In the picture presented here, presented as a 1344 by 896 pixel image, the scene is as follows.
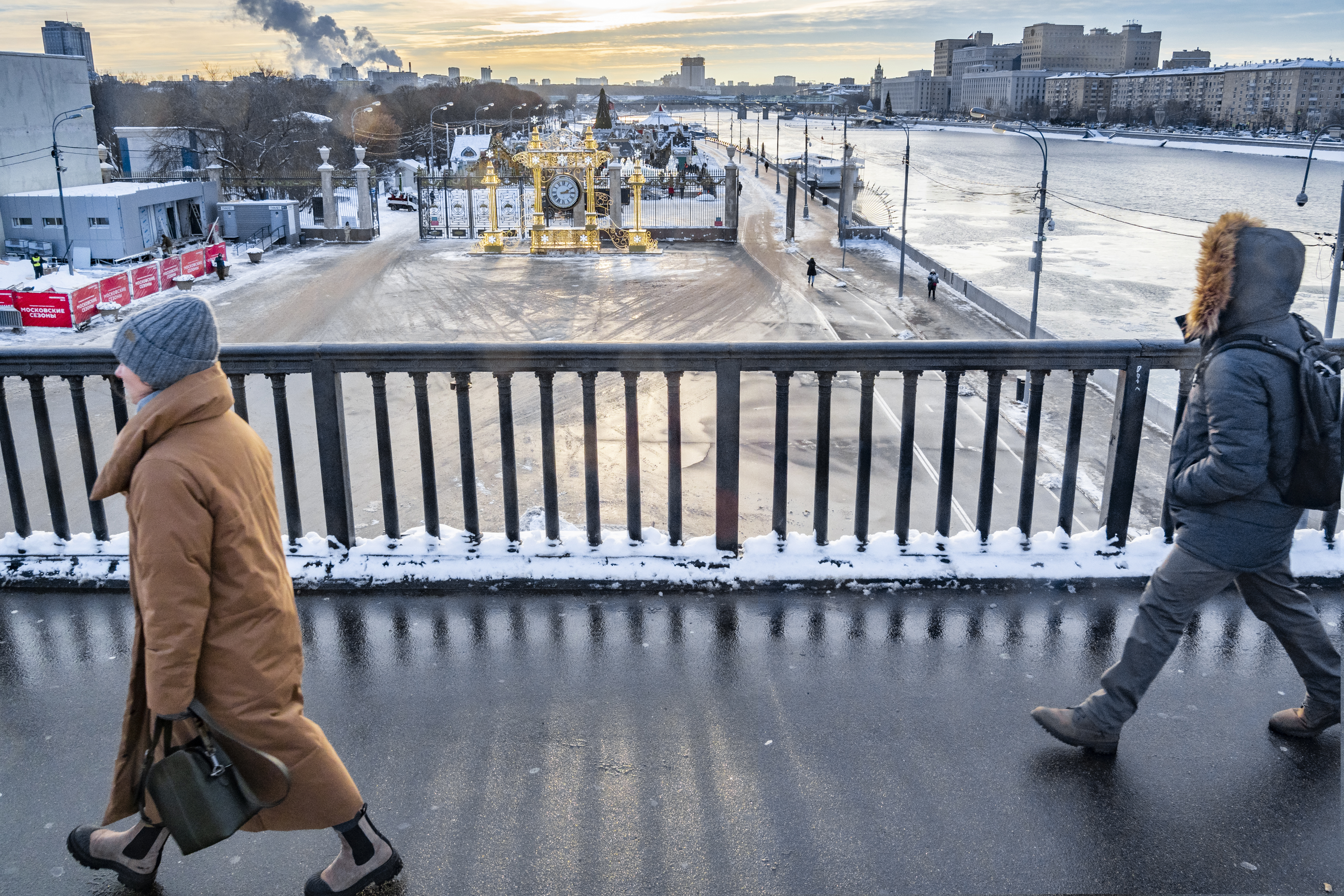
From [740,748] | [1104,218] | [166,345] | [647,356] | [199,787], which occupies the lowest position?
[1104,218]

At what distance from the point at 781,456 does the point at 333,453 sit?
6.71 ft

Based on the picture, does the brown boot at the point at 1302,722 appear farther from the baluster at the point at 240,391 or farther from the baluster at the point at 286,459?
the baluster at the point at 240,391

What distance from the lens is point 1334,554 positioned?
4.54 metres

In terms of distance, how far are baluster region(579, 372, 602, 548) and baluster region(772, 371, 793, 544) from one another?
81cm

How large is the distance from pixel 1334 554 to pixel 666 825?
138 inches

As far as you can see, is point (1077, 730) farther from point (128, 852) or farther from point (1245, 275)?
point (128, 852)

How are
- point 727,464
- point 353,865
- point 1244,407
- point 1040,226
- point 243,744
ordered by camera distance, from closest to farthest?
1. point 243,744
2. point 353,865
3. point 1244,407
4. point 727,464
5. point 1040,226

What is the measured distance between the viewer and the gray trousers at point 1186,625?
3055 millimetres

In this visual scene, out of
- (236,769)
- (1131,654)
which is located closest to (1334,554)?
(1131,654)

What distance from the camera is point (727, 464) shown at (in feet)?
15.2

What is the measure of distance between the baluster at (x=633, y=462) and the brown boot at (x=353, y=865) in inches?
80.6

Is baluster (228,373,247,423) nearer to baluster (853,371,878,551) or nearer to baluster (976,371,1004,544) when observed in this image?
baluster (853,371,878,551)

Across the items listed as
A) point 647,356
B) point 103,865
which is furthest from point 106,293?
point 103,865

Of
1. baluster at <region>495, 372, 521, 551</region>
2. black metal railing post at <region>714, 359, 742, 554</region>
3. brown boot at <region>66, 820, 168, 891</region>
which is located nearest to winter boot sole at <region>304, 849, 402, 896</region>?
brown boot at <region>66, 820, 168, 891</region>
